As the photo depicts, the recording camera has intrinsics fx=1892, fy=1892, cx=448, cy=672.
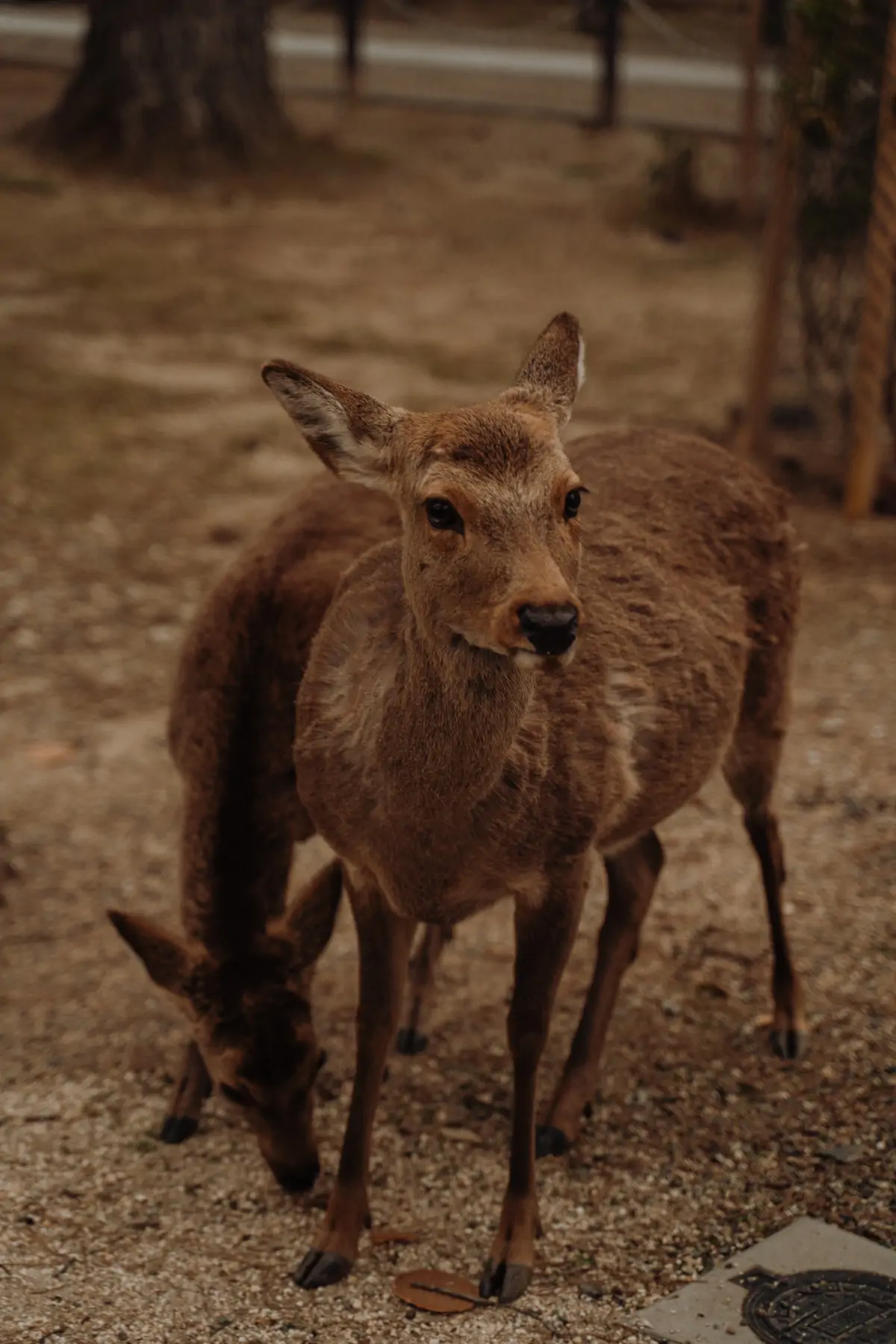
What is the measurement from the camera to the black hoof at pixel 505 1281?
172 inches

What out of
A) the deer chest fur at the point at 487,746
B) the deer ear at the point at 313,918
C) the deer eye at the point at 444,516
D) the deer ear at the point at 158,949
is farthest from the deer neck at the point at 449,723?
the deer ear at the point at 158,949

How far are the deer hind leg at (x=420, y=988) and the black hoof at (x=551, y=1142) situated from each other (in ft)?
2.01

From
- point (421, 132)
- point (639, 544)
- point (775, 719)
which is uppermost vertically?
point (639, 544)

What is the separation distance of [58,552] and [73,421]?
73.2 inches

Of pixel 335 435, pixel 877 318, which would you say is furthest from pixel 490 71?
pixel 335 435

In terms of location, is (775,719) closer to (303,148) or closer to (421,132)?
(303,148)

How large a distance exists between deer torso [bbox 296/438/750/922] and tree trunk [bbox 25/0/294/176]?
11984 mm

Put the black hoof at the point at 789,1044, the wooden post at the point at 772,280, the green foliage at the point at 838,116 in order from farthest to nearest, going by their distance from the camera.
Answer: the wooden post at the point at 772,280 < the green foliage at the point at 838,116 < the black hoof at the point at 789,1044

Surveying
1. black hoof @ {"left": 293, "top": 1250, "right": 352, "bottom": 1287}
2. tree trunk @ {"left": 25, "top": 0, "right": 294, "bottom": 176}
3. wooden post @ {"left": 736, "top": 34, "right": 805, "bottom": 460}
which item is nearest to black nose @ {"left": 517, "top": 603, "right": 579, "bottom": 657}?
black hoof @ {"left": 293, "top": 1250, "right": 352, "bottom": 1287}

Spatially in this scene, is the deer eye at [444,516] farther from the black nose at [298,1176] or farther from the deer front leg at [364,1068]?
the black nose at [298,1176]

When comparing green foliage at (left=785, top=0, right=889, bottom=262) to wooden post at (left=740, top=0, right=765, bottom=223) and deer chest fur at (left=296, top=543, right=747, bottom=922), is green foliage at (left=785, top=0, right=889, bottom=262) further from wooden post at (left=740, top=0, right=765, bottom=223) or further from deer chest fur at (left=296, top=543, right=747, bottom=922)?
deer chest fur at (left=296, top=543, right=747, bottom=922)

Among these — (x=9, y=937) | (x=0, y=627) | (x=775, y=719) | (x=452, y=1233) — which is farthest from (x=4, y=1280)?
(x=0, y=627)

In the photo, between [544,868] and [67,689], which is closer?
[544,868]

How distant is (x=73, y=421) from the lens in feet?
35.8
